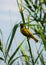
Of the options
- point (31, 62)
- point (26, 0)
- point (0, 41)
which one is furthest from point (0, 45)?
point (26, 0)

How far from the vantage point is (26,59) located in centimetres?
205

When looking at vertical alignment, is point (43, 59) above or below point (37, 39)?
below

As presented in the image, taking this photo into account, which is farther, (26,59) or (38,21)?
(26,59)

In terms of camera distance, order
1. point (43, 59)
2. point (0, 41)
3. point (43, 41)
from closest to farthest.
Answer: point (43, 41), point (0, 41), point (43, 59)

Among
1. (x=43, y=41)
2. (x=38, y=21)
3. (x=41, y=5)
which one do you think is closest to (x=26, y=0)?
(x=41, y=5)

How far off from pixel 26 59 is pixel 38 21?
0.43 metres

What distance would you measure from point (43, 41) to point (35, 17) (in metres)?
0.25

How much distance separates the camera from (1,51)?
6.12 feet

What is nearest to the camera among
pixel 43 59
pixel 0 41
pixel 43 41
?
pixel 43 41

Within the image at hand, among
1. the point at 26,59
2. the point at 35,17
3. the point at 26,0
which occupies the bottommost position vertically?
the point at 26,59

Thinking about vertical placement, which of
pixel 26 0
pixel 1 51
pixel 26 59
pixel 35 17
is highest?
pixel 26 0

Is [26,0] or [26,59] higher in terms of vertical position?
[26,0]

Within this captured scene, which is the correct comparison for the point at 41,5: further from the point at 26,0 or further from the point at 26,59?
the point at 26,59

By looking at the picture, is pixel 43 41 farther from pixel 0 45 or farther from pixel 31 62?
pixel 0 45
